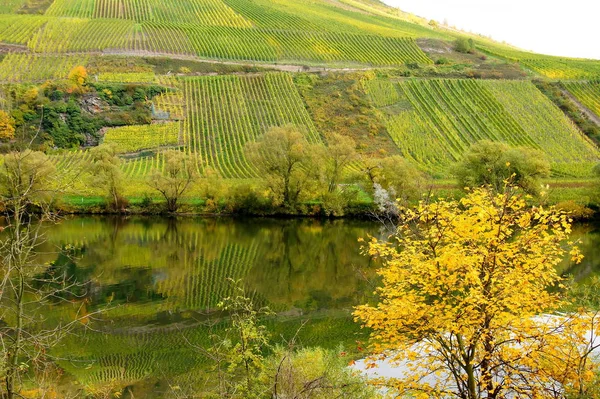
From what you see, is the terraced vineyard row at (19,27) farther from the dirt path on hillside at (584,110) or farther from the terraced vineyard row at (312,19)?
the dirt path on hillside at (584,110)

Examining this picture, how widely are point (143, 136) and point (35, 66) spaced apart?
95.2 feet

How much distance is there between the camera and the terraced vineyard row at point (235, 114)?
270 ft

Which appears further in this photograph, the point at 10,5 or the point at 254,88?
the point at 10,5

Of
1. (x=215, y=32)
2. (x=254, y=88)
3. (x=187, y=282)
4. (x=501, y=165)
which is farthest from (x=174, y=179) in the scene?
(x=215, y=32)

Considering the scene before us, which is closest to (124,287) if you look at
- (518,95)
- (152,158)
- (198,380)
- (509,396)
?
(198,380)

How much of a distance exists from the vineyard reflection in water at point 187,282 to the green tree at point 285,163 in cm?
458

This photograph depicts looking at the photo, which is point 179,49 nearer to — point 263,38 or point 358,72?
point 263,38

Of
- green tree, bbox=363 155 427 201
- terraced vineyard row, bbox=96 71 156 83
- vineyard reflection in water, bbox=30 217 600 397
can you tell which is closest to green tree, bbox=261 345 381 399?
vineyard reflection in water, bbox=30 217 600 397

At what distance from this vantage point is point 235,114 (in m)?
94.8

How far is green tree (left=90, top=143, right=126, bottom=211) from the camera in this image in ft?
204

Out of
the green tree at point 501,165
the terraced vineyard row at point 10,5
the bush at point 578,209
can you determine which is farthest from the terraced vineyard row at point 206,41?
the bush at point 578,209

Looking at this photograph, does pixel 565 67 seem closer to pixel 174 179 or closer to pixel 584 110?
pixel 584 110

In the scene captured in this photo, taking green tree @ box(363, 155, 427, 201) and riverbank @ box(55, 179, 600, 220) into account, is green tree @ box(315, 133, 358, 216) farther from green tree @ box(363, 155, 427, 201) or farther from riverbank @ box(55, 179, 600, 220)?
green tree @ box(363, 155, 427, 201)

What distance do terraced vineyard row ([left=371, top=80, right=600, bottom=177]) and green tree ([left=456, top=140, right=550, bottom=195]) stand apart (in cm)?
1555
